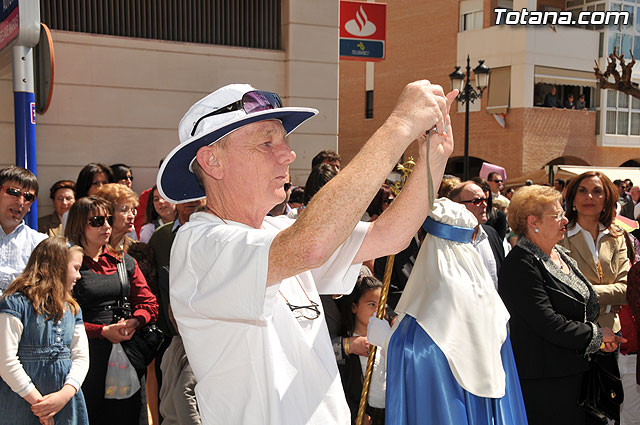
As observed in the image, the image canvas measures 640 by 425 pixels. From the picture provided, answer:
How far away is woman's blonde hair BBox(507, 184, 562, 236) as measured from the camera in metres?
4.67

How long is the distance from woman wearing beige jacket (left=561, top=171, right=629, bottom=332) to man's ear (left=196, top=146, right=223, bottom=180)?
4081 millimetres

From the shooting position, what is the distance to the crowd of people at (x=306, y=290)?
1.73 meters

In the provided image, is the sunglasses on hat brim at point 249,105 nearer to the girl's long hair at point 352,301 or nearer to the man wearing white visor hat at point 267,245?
the man wearing white visor hat at point 267,245

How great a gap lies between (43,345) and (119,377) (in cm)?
80

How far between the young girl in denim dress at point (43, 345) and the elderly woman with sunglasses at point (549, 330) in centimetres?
285

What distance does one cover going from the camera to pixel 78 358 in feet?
13.4

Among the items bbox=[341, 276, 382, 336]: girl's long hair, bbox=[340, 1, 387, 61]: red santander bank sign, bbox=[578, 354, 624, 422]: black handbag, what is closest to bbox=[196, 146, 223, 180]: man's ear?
bbox=[341, 276, 382, 336]: girl's long hair

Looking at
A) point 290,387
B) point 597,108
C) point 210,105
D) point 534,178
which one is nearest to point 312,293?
point 290,387

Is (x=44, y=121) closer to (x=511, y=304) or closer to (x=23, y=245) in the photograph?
(x=23, y=245)

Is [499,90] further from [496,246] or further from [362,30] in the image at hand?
[496,246]

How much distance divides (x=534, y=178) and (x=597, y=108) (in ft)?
22.0

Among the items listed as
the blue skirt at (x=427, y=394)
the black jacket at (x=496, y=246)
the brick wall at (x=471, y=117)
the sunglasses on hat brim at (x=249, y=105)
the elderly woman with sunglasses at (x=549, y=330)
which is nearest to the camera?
the sunglasses on hat brim at (x=249, y=105)

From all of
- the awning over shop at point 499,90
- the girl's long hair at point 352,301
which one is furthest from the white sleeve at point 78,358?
the awning over shop at point 499,90

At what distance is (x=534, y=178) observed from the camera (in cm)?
2386
